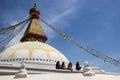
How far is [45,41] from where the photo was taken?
35.5m

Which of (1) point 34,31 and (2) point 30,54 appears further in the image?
(1) point 34,31

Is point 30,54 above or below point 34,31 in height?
below

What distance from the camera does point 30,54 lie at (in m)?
27.5

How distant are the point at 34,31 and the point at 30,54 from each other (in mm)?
8013

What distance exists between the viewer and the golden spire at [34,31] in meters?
34.5

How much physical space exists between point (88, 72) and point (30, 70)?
5.42 metres

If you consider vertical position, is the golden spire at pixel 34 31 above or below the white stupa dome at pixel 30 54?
above

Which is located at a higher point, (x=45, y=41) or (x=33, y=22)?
(x=33, y=22)

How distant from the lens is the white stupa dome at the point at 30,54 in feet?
89.1

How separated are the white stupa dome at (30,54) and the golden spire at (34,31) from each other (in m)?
5.09

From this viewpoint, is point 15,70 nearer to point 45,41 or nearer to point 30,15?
point 45,41

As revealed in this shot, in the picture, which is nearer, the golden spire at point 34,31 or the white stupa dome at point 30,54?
the white stupa dome at point 30,54

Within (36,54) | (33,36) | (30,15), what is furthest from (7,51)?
(30,15)

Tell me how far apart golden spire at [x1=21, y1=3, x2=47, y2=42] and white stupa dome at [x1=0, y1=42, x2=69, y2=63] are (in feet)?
16.7
